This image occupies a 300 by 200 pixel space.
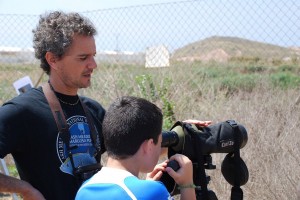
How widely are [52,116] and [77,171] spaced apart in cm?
28

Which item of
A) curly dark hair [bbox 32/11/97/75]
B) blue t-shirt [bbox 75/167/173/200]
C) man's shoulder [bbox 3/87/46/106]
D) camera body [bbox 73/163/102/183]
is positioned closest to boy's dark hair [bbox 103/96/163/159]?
blue t-shirt [bbox 75/167/173/200]

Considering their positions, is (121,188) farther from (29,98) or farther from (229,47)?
(229,47)

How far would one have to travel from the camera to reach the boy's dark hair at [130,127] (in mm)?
1872

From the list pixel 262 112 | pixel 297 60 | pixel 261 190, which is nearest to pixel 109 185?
pixel 261 190

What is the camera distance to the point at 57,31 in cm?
249

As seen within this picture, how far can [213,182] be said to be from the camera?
4.23 meters

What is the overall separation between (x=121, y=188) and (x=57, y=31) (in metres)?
1.02

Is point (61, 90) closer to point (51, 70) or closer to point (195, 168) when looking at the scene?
point (51, 70)

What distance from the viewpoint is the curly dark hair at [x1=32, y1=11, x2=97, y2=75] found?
8.11ft

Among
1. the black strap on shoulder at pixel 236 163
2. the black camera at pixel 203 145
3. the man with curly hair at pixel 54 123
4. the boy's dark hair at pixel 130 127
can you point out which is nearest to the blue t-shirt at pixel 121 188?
the boy's dark hair at pixel 130 127

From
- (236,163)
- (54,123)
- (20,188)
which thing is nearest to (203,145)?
(236,163)

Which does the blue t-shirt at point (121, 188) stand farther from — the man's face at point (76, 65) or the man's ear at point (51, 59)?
the man's ear at point (51, 59)

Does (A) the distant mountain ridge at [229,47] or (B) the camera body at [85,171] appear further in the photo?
(A) the distant mountain ridge at [229,47]

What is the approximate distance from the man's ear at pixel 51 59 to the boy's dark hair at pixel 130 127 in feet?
2.21
